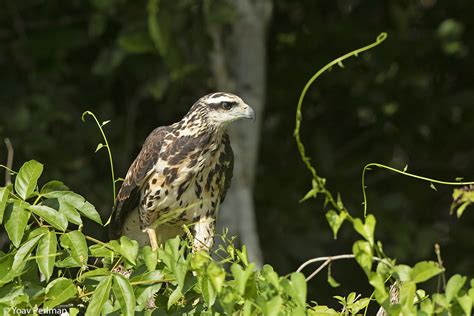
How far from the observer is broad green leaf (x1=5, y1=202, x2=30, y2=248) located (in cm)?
345

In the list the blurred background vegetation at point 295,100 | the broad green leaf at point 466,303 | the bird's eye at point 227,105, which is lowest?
the blurred background vegetation at point 295,100

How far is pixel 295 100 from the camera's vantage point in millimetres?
9359

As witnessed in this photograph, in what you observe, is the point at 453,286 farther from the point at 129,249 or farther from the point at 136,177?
the point at 136,177

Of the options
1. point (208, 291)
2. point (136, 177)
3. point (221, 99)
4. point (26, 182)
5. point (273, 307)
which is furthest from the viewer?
point (136, 177)

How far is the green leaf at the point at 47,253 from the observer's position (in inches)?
134

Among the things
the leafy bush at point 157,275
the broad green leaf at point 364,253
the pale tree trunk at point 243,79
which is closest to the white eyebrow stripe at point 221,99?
the leafy bush at point 157,275

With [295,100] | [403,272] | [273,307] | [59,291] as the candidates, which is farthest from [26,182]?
[295,100]

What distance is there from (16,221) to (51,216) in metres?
0.12

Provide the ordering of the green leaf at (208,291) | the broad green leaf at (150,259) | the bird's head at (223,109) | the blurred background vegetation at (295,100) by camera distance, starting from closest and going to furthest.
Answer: the green leaf at (208,291) < the broad green leaf at (150,259) < the bird's head at (223,109) < the blurred background vegetation at (295,100)

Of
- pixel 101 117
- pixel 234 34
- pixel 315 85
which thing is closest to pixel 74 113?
pixel 101 117

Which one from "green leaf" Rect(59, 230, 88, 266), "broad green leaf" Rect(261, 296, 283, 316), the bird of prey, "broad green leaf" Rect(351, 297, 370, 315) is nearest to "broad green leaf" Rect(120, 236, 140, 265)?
"green leaf" Rect(59, 230, 88, 266)

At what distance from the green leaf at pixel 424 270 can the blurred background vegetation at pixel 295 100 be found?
4634 millimetres

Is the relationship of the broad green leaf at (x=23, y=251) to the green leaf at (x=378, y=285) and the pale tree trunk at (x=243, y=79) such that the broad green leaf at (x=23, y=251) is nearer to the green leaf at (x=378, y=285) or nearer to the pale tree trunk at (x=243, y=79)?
the green leaf at (x=378, y=285)

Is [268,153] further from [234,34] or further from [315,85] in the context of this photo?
[234,34]
